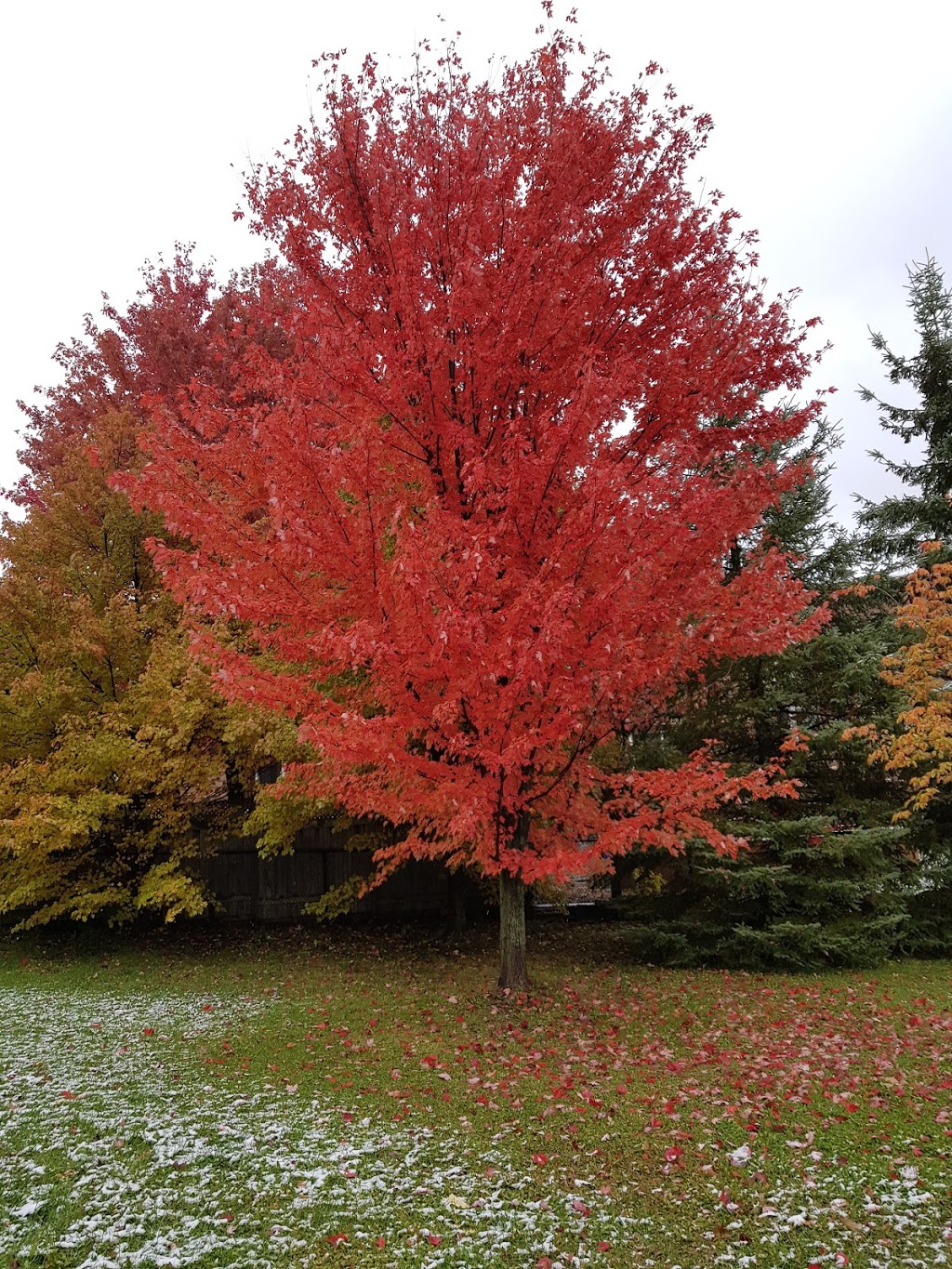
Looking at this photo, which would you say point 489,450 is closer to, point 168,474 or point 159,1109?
point 168,474

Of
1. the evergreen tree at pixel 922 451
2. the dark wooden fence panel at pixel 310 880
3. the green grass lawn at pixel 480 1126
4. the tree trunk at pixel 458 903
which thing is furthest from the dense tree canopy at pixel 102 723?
the evergreen tree at pixel 922 451

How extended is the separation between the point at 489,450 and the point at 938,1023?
706 cm

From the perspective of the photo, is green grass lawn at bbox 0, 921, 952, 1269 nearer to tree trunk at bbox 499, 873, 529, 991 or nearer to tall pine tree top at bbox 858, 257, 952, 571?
tree trunk at bbox 499, 873, 529, 991

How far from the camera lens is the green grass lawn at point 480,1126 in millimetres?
3666

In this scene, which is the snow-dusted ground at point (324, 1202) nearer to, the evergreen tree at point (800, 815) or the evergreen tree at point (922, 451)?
the evergreen tree at point (800, 815)

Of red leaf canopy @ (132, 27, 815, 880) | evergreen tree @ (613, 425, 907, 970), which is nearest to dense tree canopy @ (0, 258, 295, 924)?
red leaf canopy @ (132, 27, 815, 880)

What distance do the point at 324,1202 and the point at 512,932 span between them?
468cm

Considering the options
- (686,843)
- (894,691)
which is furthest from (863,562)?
(686,843)

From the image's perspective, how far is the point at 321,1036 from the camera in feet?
24.0

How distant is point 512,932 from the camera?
8.50m

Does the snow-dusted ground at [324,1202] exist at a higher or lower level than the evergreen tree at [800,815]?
lower

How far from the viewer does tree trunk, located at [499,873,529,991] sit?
839cm

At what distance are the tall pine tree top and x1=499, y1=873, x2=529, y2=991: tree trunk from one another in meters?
12.1

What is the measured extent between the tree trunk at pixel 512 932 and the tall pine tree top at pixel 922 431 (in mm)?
12059
